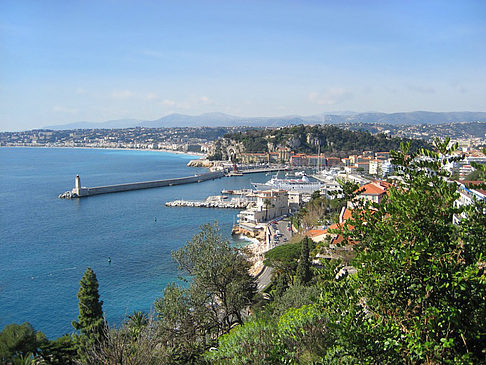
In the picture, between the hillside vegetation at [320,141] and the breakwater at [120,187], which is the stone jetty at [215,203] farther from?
the hillside vegetation at [320,141]

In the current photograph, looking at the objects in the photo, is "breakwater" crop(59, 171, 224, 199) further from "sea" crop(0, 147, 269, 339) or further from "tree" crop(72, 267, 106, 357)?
"tree" crop(72, 267, 106, 357)

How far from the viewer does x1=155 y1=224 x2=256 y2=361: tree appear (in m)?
4.46

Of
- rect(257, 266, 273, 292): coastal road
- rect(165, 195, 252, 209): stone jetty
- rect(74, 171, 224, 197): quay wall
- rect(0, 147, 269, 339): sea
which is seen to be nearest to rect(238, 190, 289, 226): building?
rect(0, 147, 269, 339): sea

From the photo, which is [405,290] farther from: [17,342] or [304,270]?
[304,270]

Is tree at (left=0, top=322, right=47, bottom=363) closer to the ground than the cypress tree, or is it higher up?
higher up

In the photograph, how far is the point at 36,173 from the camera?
1439 inches

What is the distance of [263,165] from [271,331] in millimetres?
41422

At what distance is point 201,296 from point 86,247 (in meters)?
9.62

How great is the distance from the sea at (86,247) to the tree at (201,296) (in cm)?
219

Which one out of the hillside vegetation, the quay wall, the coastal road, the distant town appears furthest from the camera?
the distant town

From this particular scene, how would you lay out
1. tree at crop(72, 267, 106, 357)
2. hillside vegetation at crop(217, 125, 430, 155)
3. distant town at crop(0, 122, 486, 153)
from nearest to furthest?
tree at crop(72, 267, 106, 357)
hillside vegetation at crop(217, 125, 430, 155)
distant town at crop(0, 122, 486, 153)

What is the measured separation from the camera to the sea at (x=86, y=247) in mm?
8734

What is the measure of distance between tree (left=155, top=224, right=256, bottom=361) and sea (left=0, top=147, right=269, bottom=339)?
219cm

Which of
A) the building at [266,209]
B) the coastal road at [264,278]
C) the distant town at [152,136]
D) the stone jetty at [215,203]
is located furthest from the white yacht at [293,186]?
the distant town at [152,136]
